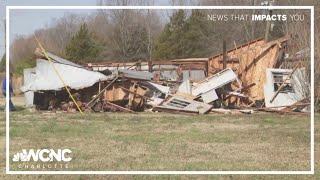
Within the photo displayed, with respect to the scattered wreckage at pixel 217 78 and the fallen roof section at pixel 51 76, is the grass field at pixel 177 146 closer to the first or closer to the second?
the scattered wreckage at pixel 217 78

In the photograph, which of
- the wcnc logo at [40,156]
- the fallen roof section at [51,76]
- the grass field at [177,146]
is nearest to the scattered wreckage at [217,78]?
the fallen roof section at [51,76]

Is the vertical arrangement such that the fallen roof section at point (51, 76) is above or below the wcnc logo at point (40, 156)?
above

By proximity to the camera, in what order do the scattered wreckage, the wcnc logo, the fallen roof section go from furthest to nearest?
the fallen roof section → the scattered wreckage → the wcnc logo

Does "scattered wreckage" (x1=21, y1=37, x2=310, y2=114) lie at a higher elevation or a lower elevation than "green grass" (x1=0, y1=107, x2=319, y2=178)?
higher

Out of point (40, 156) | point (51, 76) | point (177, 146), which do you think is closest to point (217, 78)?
point (51, 76)

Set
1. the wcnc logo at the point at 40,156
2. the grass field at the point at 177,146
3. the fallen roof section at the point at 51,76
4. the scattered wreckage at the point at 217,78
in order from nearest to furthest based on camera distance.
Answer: the wcnc logo at the point at 40,156 < the grass field at the point at 177,146 < the scattered wreckage at the point at 217,78 < the fallen roof section at the point at 51,76

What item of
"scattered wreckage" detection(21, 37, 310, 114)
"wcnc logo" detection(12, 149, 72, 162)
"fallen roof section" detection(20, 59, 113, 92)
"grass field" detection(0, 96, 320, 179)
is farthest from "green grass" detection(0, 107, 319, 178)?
"fallen roof section" detection(20, 59, 113, 92)

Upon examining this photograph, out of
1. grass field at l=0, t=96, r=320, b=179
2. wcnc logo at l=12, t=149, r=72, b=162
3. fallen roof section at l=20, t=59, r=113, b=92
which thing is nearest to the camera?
wcnc logo at l=12, t=149, r=72, b=162

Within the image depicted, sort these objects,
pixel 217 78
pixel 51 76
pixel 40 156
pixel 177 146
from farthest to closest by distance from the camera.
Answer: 1. pixel 217 78
2. pixel 51 76
3. pixel 177 146
4. pixel 40 156

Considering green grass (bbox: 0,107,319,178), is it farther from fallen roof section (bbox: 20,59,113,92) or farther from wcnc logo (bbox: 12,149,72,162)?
fallen roof section (bbox: 20,59,113,92)

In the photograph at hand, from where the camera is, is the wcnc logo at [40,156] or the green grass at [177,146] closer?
the wcnc logo at [40,156]

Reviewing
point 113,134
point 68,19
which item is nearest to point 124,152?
point 113,134

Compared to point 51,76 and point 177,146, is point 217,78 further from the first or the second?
point 177,146

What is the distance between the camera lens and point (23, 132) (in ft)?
32.7
